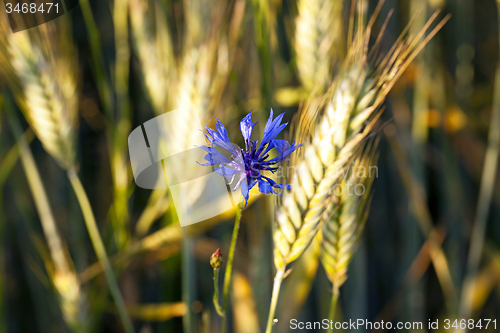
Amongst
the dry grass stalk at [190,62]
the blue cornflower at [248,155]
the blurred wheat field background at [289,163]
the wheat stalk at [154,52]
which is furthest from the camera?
the wheat stalk at [154,52]

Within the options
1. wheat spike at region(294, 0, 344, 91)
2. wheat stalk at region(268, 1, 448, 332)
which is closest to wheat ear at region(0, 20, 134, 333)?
wheat stalk at region(268, 1, 448, 332)

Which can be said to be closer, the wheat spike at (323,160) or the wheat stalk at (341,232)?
the wheat spike at (323,160)

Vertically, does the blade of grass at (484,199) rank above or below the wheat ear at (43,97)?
below

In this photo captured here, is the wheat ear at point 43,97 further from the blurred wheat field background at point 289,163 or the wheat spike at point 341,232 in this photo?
the wheat spike at point 341,232

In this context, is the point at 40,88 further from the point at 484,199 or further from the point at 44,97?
the point at 484,199

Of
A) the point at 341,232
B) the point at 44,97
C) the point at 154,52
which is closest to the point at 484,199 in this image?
the point at 341,232

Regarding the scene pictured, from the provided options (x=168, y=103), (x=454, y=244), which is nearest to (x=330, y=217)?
(x=168, y=103)

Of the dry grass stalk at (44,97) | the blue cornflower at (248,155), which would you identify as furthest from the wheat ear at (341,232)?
the dry grass stalk at (44,97)

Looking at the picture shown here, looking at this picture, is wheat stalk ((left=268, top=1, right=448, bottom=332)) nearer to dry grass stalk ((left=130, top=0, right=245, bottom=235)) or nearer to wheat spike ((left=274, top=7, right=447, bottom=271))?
wheat spike ((left=274, top=7, right=447, bottom=271))
